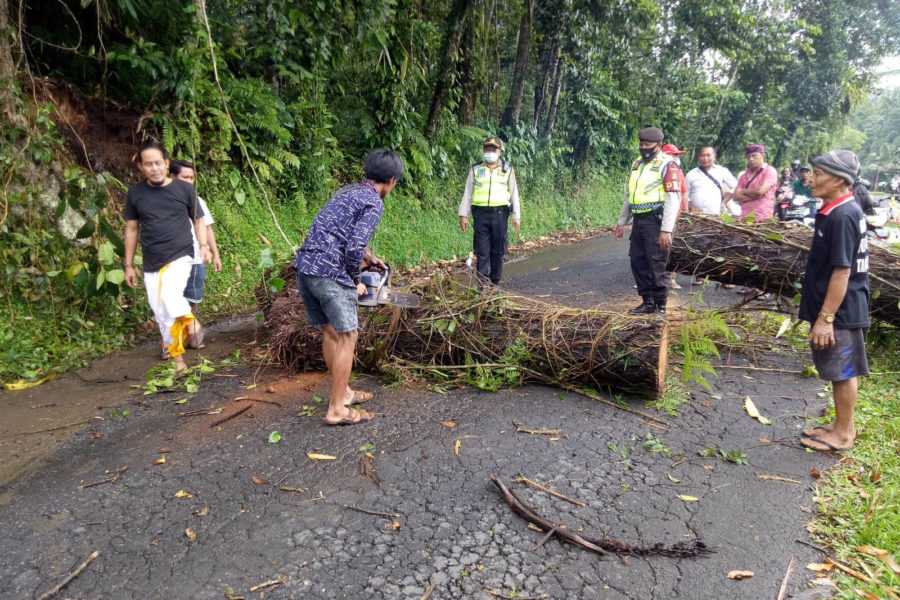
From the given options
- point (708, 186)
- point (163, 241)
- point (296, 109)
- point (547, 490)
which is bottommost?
point (547, 490)

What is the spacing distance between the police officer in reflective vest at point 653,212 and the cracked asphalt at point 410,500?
5.61 feet

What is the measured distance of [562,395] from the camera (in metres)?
4.42

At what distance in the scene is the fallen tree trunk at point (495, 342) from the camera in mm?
4258

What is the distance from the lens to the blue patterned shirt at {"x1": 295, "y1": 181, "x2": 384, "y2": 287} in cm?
367

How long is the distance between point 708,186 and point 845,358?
4509 millimetres

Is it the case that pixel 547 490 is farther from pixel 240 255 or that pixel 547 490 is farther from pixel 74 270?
pixel 240 255

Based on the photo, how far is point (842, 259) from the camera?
11.2 feet

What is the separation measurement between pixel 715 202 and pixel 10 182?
774cm

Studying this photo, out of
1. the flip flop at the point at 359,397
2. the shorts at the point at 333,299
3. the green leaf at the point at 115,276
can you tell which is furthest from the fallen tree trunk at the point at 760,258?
the green leaf at the point at 115,276

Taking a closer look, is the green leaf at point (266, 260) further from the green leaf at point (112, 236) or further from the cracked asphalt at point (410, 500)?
the cracked asphalt at point (410, 500)

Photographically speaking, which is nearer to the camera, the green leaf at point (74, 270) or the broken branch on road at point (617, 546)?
the broken branch on road at point (617, 546)

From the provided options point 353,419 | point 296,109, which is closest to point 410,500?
point 353,419

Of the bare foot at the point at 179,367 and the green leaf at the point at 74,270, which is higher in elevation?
the green leaf at the point at 74,270

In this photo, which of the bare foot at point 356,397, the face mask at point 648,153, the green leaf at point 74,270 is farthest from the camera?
the face mask at point 648,153
